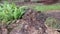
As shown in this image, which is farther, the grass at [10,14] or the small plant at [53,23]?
the grass at [10,14]

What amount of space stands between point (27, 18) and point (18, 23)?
23 centimetres

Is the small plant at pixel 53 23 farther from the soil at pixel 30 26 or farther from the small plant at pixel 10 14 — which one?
the small plant at pixel 10 14

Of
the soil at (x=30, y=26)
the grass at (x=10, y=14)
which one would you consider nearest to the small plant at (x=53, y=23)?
the soil at (x=30, y=26)

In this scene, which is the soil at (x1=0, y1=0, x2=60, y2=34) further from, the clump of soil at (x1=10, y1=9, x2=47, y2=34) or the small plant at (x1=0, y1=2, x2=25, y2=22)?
the small plant at (x1=0, y1=2, x2=25, y2=22)

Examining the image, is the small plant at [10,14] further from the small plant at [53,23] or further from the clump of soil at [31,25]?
the small plant at [53,23]

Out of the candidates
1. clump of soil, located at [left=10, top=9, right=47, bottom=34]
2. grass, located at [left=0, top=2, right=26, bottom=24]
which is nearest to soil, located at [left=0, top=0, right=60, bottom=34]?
clump of soil, located at [left=10, top=9, right=47, bottom=34]

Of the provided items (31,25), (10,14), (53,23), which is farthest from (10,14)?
(53,23)

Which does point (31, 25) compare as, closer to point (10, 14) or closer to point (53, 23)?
point (53, 23)

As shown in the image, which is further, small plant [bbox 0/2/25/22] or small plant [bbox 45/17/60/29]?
small plant [bbox 0/2/25/22]

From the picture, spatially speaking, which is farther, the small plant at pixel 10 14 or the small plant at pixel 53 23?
the small plant at pixel 10 14

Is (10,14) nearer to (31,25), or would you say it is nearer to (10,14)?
(10,14)

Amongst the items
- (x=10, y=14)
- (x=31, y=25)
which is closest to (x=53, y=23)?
(x=31, y=25)

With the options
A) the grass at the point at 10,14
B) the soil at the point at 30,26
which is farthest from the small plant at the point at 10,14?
the soil at the point at 30,26

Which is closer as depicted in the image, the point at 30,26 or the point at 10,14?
the point at 30,26
